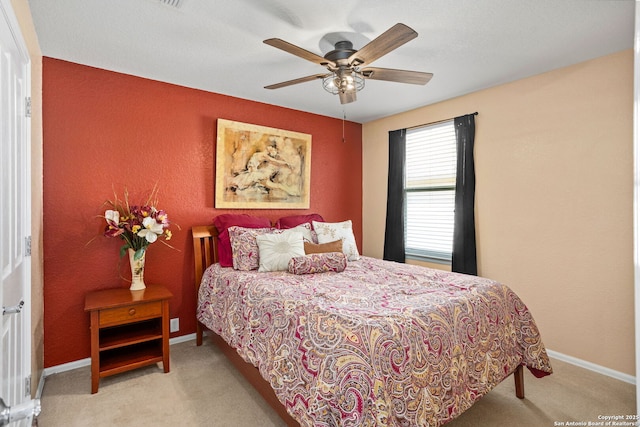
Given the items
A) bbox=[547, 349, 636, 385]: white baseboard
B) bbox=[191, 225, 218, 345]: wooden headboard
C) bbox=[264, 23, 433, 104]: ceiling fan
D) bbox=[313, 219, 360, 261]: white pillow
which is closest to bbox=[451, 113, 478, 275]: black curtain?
bbox=[547, 349, 636, 385]: white baseboard

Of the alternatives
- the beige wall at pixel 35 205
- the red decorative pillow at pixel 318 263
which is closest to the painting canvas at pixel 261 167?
the red decorative pillow at pixel 318 263

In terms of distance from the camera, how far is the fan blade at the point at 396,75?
7.43 ft

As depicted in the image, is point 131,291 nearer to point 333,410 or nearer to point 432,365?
point 333,410

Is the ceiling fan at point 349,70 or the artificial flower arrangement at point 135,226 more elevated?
the ceiling fan at point 349,70

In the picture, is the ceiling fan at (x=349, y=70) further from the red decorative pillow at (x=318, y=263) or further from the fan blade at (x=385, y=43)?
the red decorative pillow at (x=318, y=263)

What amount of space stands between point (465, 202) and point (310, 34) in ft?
7.37

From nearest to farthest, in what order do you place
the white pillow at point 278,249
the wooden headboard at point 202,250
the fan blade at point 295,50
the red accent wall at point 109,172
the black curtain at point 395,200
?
1. the fan blade at point 295,50
2. the red accent wall at point 109,172
3. the white pillow at point 278,249
4. the wooden headboard at point 202,250
5. the black curtain at point 395,200

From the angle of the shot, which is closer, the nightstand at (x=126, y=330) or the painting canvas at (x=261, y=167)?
the nightstand at (x=126, y=330)

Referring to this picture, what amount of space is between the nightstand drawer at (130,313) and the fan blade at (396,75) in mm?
2336

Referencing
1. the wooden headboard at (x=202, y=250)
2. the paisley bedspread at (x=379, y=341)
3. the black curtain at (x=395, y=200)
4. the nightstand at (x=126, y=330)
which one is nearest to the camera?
the paisley bedspread at (x=379, y=341)

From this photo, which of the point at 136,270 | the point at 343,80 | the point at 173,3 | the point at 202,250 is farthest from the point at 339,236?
the point at 173,3

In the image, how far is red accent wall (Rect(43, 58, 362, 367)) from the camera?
2.63 metres

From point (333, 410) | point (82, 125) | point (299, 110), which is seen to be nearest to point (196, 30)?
point (82, 125)

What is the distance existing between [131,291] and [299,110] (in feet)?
8.71
